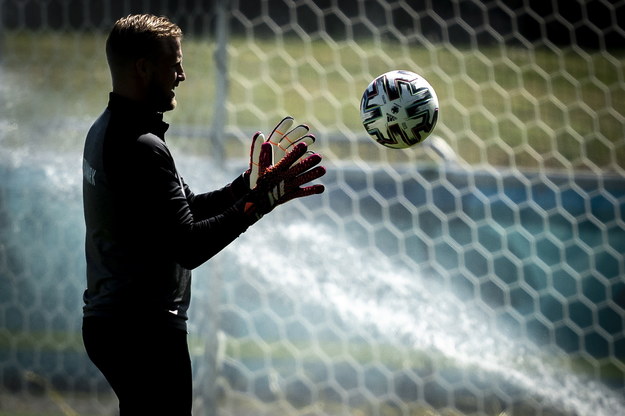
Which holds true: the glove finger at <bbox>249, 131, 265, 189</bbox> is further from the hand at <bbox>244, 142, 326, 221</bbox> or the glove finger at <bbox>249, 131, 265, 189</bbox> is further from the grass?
the grass

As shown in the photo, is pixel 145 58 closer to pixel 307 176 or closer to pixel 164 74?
pixel 164 74

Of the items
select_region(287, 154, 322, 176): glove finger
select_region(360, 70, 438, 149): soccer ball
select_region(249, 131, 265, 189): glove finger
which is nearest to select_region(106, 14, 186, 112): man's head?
select_region(249, 131, 265, 189): glove finger

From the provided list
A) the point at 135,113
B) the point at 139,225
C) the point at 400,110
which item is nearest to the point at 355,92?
the point at 400,110

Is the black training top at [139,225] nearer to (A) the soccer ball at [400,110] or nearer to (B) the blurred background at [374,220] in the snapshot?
(A) the soccer ball at [400,110]

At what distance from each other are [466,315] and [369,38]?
4.69 feet

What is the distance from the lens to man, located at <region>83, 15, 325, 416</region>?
1992mm

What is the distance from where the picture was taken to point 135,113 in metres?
2.09

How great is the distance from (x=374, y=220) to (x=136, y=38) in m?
1.81

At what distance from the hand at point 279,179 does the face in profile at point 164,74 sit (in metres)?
0.32

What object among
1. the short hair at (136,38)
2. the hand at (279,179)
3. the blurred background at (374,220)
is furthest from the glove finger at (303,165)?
the blurred background at (374,220)

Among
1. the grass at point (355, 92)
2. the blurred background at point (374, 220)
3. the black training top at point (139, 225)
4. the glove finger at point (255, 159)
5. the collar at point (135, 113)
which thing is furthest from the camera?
the grass at point (355, 92)

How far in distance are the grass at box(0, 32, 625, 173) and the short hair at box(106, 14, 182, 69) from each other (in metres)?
1.57

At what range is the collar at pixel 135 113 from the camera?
2082mm

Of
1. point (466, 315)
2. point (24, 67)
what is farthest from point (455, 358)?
point (24, 67)
